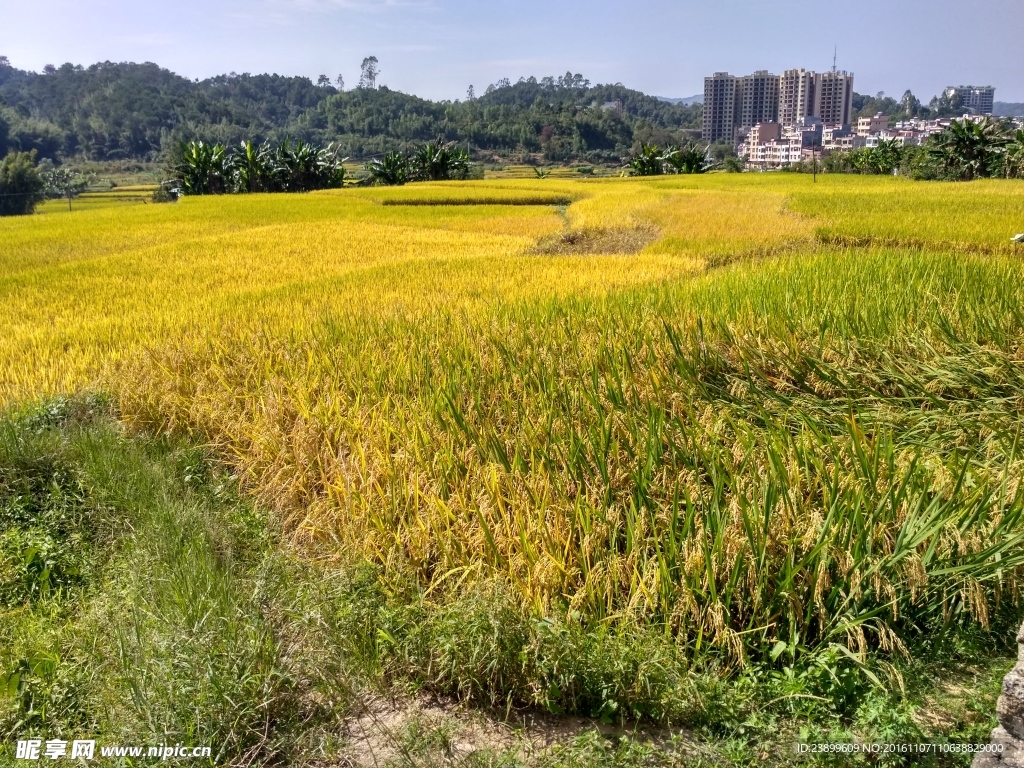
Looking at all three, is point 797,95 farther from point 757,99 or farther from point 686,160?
point 686,160

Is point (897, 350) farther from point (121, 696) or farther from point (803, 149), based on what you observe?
point (803, 149)

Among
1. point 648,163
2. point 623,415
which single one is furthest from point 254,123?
point 623,415

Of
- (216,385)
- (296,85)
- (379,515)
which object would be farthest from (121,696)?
(296,85)

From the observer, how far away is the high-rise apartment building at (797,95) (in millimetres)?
132875

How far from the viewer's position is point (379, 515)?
2.48 meters

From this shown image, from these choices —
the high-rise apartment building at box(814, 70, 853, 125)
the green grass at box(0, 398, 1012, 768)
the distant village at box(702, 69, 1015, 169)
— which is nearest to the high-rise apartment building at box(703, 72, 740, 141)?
the distant village at box(702, 69, 1015, 169)

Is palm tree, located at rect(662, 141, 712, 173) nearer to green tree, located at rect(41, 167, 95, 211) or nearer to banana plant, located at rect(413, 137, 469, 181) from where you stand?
banana plant, located at rect(413, 137, 469, 181)

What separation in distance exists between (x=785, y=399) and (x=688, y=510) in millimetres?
1777

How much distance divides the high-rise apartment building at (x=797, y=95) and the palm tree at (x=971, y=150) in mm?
120551

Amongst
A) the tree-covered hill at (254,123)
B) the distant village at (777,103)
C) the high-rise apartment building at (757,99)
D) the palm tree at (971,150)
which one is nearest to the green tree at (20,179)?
the tree-covered hill at (254,123)

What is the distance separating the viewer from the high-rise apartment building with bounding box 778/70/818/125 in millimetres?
132875

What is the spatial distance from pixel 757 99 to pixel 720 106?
1240 cm

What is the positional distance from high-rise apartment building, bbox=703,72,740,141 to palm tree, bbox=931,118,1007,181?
111385mm

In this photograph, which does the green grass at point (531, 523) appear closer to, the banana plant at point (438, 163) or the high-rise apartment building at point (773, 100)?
the banana plant at point (438, 163)
